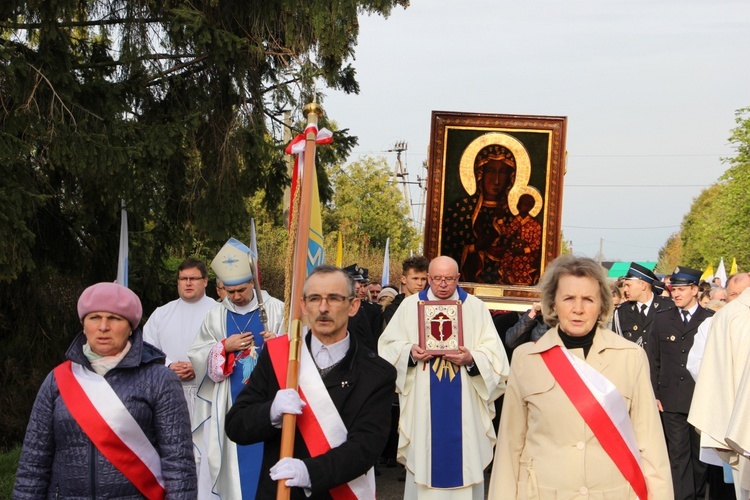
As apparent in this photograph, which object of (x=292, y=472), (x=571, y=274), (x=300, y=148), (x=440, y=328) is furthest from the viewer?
(x=440, y=328)

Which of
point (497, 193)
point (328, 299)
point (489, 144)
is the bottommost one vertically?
point (328, 299)

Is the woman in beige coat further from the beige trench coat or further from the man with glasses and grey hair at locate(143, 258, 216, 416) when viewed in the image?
the man with glasses and grey hair at locate(143, 258, 216, 416)

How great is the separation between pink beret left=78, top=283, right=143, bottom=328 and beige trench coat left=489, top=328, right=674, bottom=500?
1.66m

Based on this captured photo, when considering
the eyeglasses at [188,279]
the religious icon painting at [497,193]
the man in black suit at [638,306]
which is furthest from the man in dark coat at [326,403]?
the religious icon painting at [497,193]

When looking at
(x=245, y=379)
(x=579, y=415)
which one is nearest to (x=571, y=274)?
(x=579, y=415)

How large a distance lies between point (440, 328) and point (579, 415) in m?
3.81

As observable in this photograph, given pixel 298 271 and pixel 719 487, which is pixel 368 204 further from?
pixel 298 271

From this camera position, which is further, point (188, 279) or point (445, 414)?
point (188, 279)

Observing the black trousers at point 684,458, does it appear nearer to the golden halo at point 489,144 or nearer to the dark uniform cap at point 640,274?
the dark uniform cap at point 640,274

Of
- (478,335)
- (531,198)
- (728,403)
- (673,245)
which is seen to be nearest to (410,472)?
(478,335)

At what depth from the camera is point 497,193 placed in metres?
12.2

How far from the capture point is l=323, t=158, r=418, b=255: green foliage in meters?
39.2

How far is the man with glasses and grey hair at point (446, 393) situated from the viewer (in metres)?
8.05

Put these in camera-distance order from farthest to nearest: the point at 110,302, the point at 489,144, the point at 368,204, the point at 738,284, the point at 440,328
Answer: the point at 368,204
the point at 489,144
the point at 738,284
the point at 440,328
the point at 110,302
